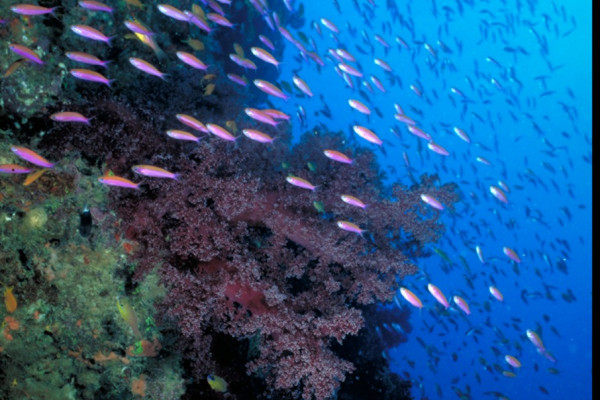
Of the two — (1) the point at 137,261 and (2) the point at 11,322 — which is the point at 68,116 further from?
(2) the point at 11,322

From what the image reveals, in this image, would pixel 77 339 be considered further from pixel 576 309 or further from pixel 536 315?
pixel 576 309

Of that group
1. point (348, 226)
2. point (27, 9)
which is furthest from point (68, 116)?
point (348, 226)

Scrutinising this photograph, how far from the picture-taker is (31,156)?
340cm

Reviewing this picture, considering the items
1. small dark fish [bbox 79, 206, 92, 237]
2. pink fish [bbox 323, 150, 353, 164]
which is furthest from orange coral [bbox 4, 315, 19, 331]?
pink fish [bbox 323, 150, 353, 164]

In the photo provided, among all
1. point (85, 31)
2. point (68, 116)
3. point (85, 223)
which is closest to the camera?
point (68, 116)

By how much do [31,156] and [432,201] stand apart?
207 inches

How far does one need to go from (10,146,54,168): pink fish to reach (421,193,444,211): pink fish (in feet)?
16.1

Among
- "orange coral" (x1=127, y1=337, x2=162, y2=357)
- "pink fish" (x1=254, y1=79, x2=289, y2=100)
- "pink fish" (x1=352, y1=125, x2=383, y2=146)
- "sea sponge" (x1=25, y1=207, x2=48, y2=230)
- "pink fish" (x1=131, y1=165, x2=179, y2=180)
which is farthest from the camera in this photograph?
A: "pink fish" (x1=352, y1=125, x2=383, y2=146)

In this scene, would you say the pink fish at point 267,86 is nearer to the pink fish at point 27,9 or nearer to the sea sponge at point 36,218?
the pink fish at point 27,9

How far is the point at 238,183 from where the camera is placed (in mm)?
4078

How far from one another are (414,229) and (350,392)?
3.83 metres

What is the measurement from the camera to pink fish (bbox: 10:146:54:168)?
3.34 meters

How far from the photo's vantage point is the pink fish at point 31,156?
334 cm

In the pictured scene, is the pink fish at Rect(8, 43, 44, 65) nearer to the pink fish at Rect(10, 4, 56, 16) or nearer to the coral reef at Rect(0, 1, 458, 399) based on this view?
the coral reef at Rect(0, 1, 458, 399)
